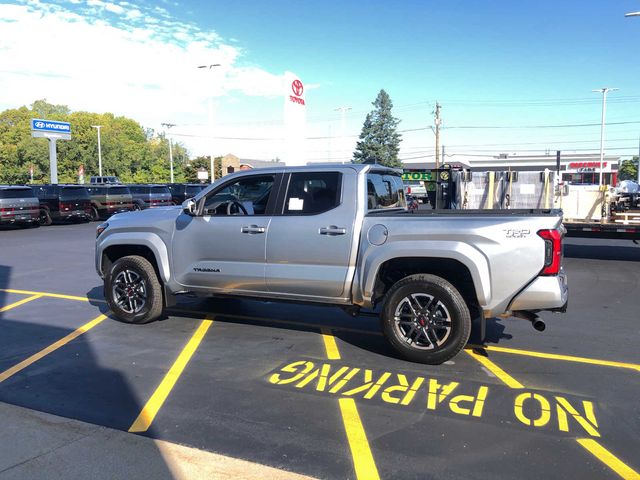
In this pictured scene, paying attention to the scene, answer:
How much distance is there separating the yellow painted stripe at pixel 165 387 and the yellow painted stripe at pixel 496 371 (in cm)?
295

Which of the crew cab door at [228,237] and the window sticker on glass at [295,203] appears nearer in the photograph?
A: the window sticker on glass at [295,203]

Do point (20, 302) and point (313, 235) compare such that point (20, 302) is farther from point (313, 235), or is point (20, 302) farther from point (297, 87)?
point (297, 87)

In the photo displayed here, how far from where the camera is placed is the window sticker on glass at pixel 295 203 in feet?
18.7

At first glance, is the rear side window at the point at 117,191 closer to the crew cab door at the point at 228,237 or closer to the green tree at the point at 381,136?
the crew cab door at the point at 228,237

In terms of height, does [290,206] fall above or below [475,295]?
above

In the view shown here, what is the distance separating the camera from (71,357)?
5.43 m

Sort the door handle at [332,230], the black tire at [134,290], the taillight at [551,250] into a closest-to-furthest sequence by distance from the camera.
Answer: the taillight at [551,250]
the door handle at [332,230]
the black tire at [134,290]

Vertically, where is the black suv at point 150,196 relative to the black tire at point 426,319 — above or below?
above

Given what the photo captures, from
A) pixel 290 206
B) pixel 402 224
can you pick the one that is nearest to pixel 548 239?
pixel 402 224

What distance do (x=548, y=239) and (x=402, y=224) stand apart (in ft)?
4.31

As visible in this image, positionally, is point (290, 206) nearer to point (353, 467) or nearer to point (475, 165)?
point (353, 467)

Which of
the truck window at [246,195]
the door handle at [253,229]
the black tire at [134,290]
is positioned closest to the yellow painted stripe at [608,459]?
the door handle at [253,229]

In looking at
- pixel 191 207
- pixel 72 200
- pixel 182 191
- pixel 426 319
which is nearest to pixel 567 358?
pixel 426 319

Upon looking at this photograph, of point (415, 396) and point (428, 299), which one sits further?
point (428, 299)
